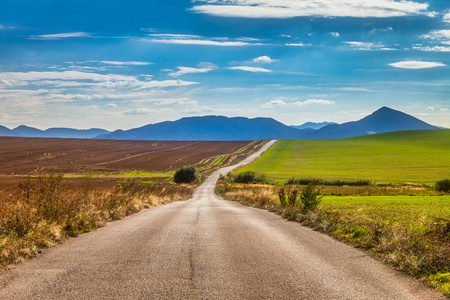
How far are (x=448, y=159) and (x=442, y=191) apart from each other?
186ft

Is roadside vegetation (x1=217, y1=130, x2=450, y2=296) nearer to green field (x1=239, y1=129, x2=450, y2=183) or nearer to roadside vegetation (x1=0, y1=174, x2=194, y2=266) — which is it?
green field (x1=239, y1=129, x2=450, y2=183)

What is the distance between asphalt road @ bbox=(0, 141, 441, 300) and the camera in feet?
21.2

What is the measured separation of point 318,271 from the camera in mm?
7793

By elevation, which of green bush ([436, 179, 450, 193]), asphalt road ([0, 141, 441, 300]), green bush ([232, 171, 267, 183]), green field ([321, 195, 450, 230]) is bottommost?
green bush ([232, 171, 267, 183])

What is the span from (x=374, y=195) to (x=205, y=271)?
4224 cm

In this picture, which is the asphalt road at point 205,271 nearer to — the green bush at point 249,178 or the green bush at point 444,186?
the green bush at point 444,186

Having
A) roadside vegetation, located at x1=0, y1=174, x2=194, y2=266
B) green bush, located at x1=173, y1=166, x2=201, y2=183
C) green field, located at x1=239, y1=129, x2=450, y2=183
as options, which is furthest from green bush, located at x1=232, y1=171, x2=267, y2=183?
roadside vegetation, located at x1=0, y1=174, x2=194, y2=266

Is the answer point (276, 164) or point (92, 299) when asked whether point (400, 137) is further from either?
point (92, 299)

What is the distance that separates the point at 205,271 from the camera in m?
7.71

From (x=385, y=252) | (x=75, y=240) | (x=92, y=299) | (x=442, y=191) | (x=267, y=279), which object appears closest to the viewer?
(x=92, y=299)

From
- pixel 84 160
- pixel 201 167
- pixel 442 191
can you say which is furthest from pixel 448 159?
pixel 84 160

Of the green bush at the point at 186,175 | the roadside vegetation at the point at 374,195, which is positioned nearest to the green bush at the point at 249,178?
the roadside vegetation at the point at 374,195

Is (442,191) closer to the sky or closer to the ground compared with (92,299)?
closer to the ground

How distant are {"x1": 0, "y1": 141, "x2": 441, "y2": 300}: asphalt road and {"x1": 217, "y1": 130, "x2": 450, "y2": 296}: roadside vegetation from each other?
33.9 inches
